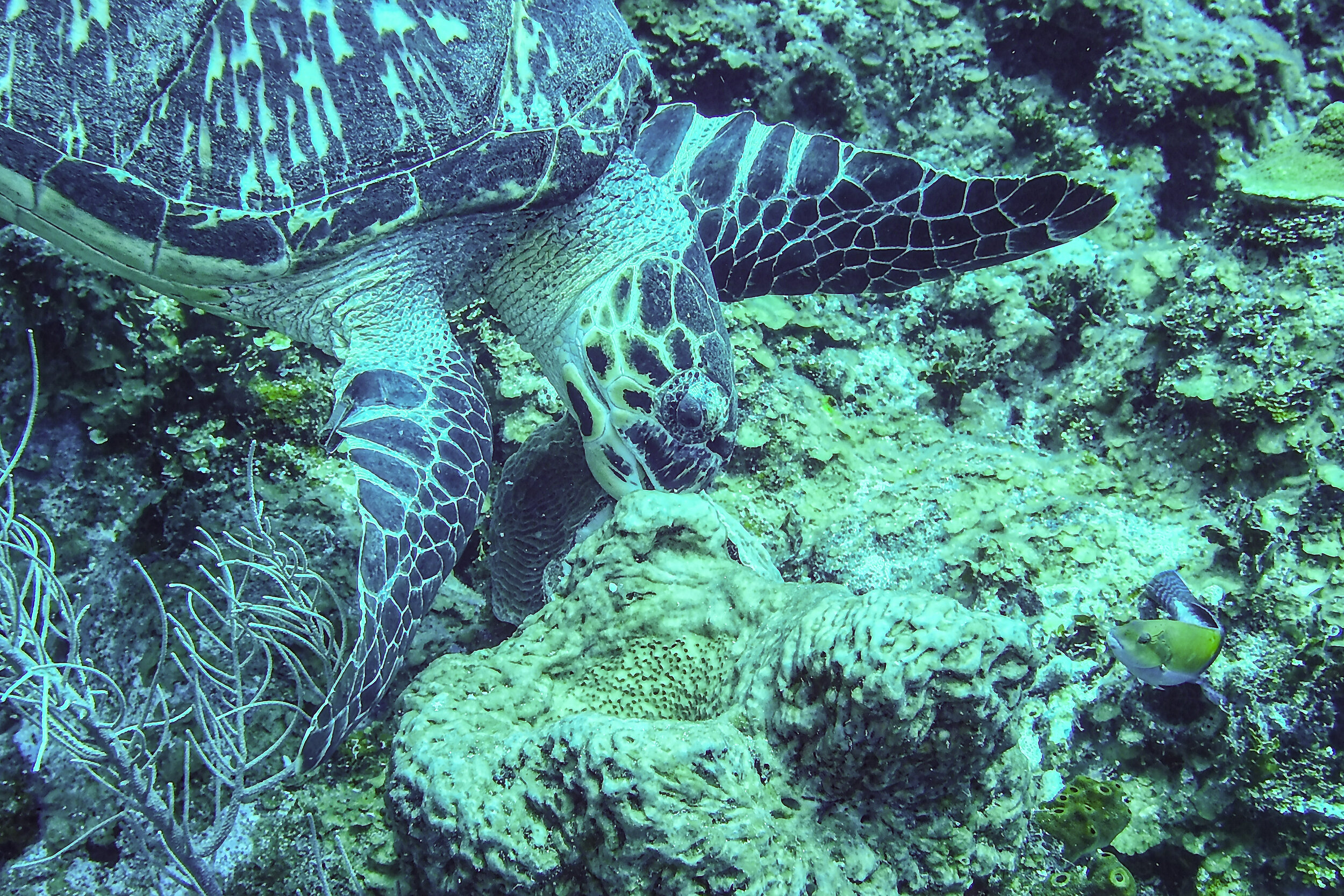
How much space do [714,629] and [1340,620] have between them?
2.00 m

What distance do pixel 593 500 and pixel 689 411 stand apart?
1.66ft

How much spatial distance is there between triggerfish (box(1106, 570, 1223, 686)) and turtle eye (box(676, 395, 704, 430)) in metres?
1.42

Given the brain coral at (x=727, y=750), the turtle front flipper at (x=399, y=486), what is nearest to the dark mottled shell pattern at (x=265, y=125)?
the turtle front flipper at (x=399, y=486)

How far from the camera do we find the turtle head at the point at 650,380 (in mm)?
1990

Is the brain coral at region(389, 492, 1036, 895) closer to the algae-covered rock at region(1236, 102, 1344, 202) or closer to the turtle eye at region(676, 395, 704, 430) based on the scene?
the turtle eye at region(676, 395, 704, 430)

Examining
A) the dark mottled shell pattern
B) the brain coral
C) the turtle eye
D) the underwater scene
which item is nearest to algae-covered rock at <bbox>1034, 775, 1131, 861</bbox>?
the underwater scene

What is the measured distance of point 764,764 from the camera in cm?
122

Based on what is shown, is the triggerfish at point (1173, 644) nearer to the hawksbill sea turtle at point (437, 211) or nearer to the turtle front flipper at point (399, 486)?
the hawksbill sea turtle at point (437, 211)

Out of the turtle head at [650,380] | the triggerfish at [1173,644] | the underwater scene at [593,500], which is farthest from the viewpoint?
the turtle head at [650,380]

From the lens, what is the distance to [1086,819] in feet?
5.98

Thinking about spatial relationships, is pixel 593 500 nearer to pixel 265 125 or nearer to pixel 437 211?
Result: pixel 437 211

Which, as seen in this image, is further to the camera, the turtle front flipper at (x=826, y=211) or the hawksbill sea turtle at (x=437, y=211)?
the turtle front flipper at (x=826, y=211)

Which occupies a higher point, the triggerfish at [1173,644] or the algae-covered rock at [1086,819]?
the triggerfish at [1173,644]

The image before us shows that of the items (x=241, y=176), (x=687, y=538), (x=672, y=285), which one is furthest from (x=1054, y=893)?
(x=241, y=176)
